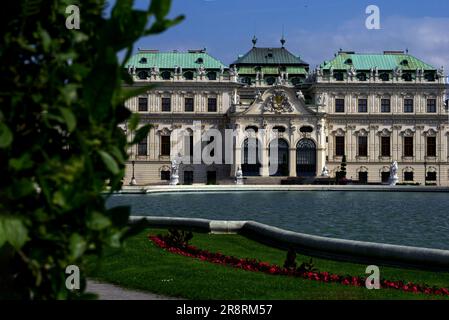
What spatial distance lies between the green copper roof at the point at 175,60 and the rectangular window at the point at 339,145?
611 inches

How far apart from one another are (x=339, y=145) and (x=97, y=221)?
227ft

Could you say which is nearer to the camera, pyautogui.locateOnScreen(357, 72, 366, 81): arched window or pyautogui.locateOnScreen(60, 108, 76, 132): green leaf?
pyautogui.locateOnScreen(60, 108, 76, 132): green leaf

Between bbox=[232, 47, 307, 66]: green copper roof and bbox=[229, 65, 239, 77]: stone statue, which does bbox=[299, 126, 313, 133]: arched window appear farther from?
bbox=[232, 47, 307, 66]: green copper roof

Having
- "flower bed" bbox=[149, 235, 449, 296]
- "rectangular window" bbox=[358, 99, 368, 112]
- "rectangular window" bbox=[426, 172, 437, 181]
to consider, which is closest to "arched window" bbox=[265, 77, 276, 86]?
"rectangular window" bbox=[358, 99, 368, 112]

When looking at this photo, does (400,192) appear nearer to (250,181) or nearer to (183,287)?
(250,181)

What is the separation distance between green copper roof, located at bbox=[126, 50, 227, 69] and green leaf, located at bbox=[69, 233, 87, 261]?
227ft

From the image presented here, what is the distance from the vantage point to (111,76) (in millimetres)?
3535

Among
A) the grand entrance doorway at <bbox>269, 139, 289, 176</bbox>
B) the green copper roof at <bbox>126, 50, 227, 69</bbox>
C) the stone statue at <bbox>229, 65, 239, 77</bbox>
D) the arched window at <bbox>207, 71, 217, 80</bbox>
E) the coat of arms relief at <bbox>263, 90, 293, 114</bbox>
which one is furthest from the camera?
the green copper roof at <bbox>126, 50, 227, 69</bbox>

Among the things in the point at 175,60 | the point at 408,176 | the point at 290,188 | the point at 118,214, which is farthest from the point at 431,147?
the point at 118,214

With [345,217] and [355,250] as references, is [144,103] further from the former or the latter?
[355,250]

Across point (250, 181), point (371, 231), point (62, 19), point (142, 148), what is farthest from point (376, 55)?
point (62, 19)

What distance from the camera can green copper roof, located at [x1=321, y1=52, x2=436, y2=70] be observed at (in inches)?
2838

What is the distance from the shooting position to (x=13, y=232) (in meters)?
3.46

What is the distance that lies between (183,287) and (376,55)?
219 ft
